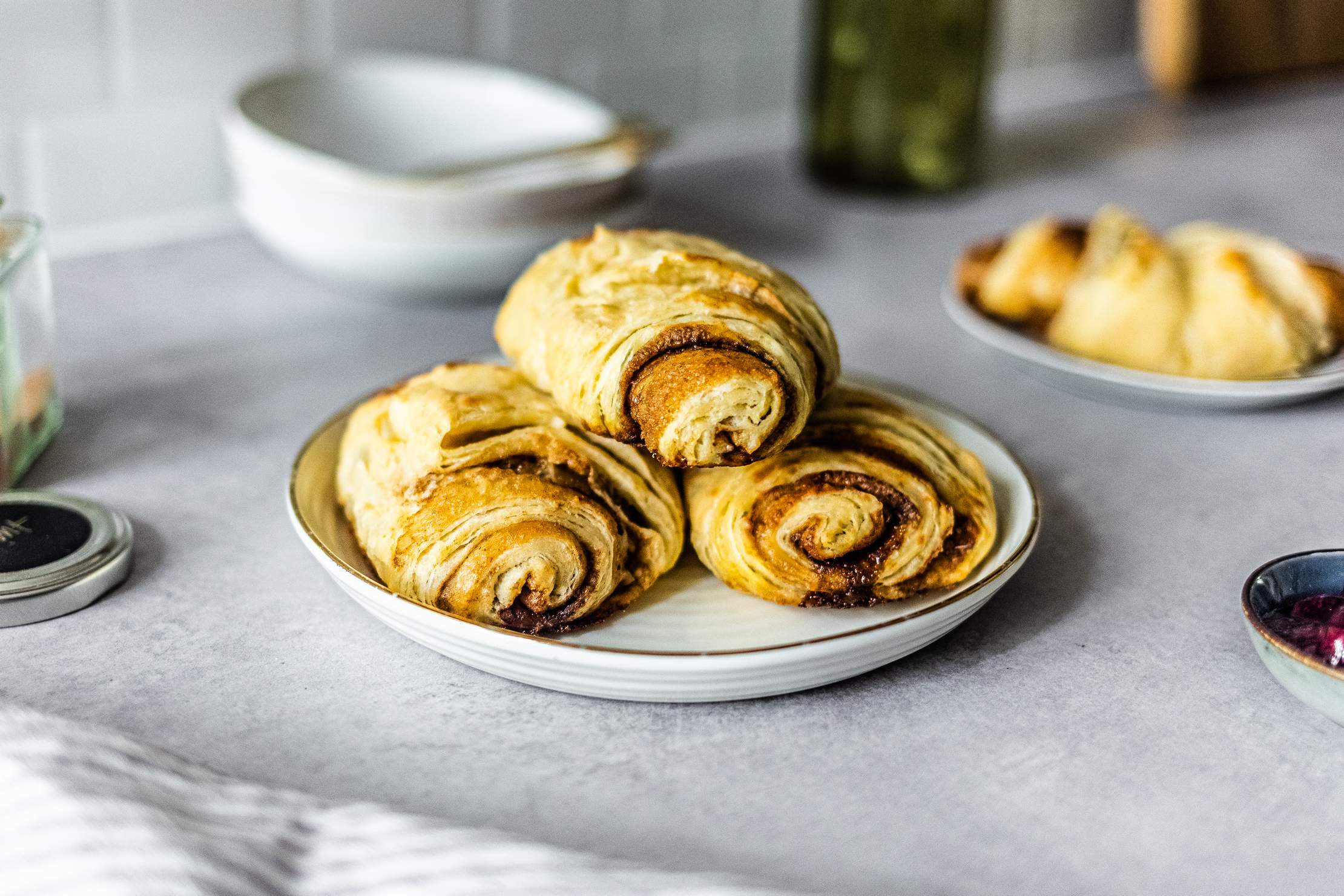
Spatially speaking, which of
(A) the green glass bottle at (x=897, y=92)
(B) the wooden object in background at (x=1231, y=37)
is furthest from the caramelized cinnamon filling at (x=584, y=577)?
(B) the wooden object in background at (x=1231, y=37)

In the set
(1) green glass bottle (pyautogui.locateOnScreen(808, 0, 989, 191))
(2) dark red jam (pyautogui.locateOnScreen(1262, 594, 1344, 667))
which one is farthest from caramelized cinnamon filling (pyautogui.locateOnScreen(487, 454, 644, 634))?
(1) green glass bottle (pyautogui.locateOnScreen(808, 0, 989, 191))

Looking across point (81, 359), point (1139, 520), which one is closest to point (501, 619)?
point (1139, 520)

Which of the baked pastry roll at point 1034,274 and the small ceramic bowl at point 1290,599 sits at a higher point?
the baked pastry roll at point 1034,274

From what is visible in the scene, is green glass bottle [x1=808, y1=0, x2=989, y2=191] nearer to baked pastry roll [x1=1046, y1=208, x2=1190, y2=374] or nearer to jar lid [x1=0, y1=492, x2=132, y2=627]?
baked pastry roll [x1=1046, y1=208, x2=1190, y2=374]

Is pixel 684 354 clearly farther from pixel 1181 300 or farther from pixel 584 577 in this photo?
pixel 1181 300

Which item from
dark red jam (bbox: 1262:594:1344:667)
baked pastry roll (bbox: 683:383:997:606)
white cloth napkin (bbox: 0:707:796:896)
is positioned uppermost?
baked pastry roll (bbox: 683:383:997:606)

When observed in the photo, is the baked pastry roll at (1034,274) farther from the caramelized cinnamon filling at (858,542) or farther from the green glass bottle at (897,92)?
the caramelized cinnamon filling at (858,542)

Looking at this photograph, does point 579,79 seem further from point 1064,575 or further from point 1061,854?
point 1061,854
